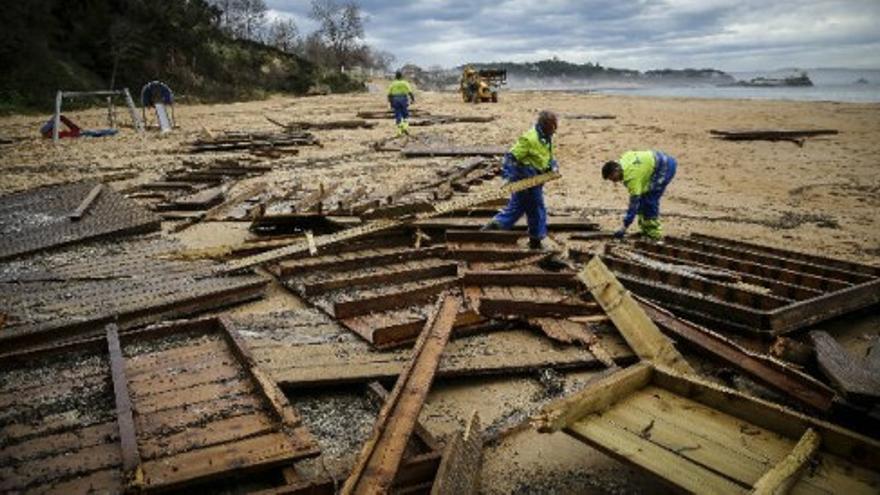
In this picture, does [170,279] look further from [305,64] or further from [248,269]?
[305,64]

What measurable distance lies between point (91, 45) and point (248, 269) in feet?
105

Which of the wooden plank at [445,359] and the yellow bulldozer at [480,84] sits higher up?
the yellow bulldozer at [480,84]

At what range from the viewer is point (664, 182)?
7.27m

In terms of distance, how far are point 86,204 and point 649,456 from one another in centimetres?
834

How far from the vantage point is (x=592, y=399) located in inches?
124

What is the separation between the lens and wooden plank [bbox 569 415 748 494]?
8.91 feet

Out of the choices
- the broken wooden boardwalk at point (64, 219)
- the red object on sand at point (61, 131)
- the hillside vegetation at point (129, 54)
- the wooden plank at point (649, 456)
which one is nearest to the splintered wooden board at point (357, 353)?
the wooden plank at point (649, 456)

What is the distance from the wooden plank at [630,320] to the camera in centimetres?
421

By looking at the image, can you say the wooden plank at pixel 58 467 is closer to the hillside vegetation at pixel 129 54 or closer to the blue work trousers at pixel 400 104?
the blue work trousers at pixel 400 104

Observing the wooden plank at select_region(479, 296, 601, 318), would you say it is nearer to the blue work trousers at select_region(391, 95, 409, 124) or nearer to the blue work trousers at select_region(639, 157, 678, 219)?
the blue work trousers at select_region(639, 157, 678, 219)

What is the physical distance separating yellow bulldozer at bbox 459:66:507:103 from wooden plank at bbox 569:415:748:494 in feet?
97.4

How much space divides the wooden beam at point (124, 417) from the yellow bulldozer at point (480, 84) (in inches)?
1133

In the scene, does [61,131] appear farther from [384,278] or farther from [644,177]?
[644,177]

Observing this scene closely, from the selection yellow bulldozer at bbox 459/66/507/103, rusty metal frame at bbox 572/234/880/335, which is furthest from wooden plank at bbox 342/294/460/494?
yellow bulldozer at bbox 459/66/507/103
